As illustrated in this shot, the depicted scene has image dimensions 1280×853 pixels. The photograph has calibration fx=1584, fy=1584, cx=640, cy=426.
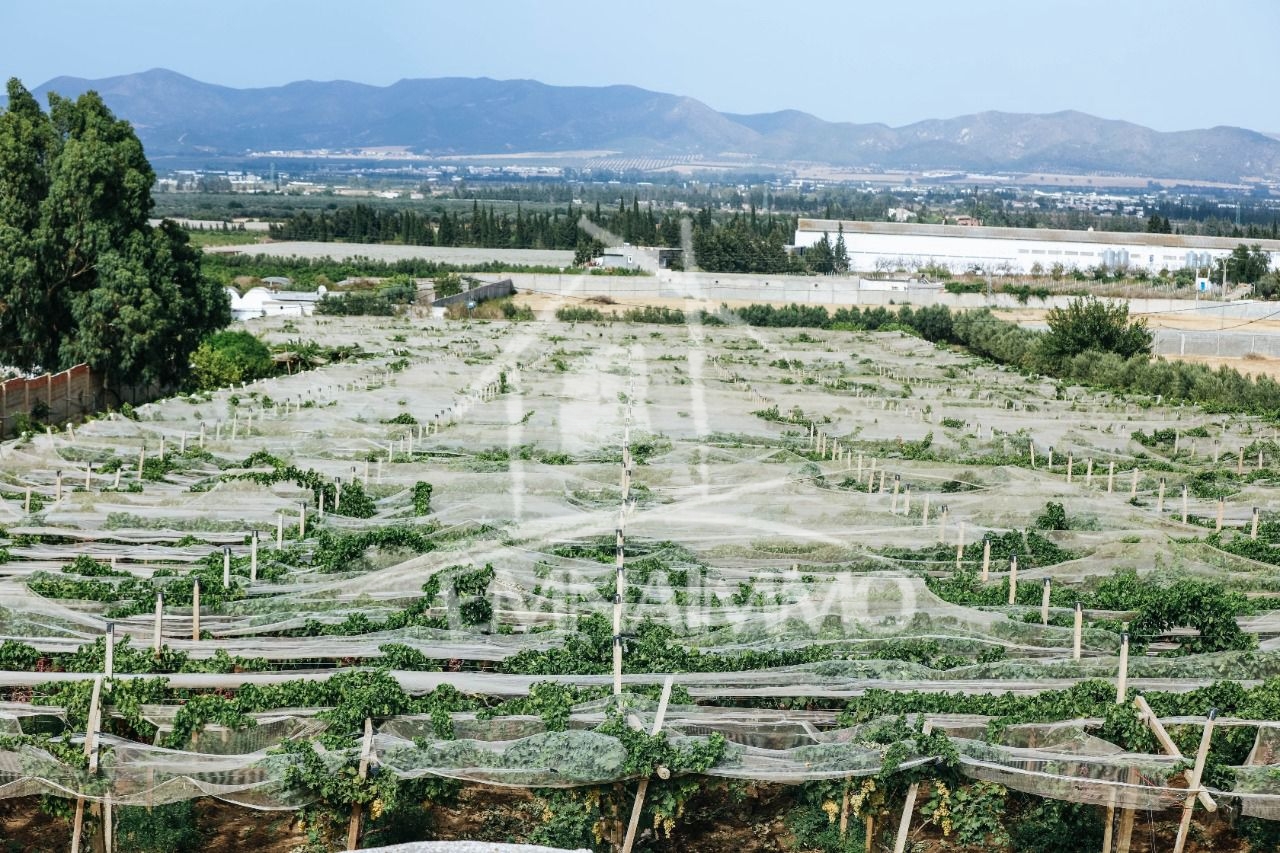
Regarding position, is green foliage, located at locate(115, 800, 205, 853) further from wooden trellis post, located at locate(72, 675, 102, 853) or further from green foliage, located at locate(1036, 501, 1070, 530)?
green foliage, located at locate(1036, 501, 1070, 530)

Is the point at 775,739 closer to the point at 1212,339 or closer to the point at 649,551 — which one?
the point at 649,551

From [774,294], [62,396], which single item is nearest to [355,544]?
[62,396]

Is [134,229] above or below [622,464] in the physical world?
above

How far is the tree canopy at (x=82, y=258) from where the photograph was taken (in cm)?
2409

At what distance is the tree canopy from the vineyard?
6.67 meters

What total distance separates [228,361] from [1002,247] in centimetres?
5490

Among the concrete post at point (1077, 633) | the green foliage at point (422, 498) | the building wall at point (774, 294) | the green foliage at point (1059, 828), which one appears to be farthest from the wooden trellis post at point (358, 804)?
the building wall at point (774, 294)

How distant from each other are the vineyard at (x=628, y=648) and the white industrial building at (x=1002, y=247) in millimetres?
57473

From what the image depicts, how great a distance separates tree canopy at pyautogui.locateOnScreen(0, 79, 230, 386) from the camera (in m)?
24.1

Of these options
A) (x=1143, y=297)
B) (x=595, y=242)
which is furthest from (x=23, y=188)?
(x=595, y=242)

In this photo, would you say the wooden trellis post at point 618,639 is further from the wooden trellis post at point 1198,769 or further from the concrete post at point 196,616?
the wooden trellis post at point 1198,769

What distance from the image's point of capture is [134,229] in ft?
83.9

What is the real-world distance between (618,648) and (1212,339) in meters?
35.6

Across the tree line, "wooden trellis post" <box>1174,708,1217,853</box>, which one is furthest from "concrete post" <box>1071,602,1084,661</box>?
the tree line
